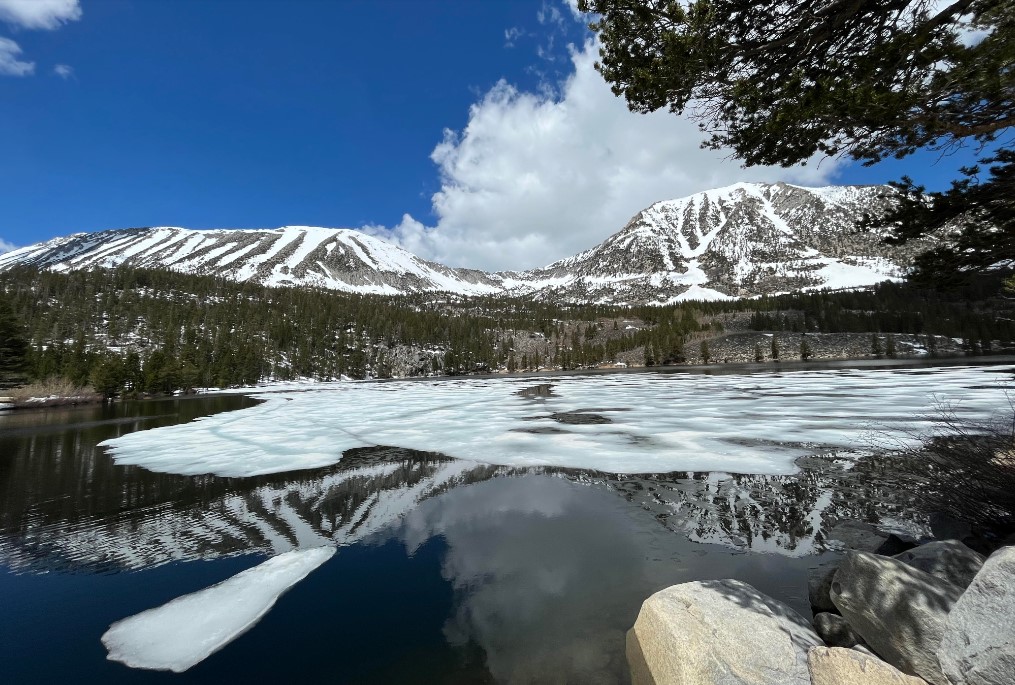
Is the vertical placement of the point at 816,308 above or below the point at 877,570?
above

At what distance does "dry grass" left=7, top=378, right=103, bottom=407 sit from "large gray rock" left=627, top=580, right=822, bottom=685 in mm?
60816

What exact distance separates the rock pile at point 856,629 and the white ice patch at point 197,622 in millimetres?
4505

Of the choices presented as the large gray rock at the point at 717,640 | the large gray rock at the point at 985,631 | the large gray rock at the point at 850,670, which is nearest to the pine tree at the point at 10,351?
the large gray rock at the point at 717,640

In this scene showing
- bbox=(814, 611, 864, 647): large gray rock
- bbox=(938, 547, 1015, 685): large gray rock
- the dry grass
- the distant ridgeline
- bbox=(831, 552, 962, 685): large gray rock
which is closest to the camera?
bbox=(938, 547, 1015, 685): large gray rock

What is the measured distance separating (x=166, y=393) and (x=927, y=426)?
78.7 meters

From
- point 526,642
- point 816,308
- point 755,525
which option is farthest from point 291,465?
point 816,308

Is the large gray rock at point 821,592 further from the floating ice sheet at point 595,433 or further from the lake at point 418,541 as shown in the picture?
the floating ice sheet at point 595,433

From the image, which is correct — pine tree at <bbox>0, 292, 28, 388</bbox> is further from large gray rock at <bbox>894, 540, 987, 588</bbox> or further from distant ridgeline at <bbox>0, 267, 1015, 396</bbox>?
large gray rock at <bbox>894, 540, 987, 588</bbox>

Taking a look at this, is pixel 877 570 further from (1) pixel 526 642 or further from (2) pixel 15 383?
(2) pixel 15 383

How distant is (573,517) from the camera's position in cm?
780

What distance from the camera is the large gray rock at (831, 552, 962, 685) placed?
3.31m

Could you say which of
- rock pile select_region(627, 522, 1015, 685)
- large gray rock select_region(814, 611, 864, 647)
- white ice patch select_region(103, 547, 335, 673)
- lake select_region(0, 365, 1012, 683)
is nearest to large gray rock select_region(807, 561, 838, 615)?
rock pile select_region(627, 522, 1015, 685)

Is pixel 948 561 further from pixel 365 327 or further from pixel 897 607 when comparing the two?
pixel 365 327

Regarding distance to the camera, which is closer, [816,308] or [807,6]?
[807,6]
